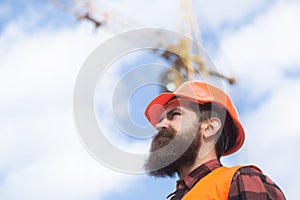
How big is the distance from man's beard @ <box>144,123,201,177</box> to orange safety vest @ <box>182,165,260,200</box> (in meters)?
0.43

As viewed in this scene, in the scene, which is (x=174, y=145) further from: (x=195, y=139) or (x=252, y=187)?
(x=252, y=187)

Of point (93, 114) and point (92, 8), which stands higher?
point (92, 8)

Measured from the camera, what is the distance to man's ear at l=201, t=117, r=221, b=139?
430 cm

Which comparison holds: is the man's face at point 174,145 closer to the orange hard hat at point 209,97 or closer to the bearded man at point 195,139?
the bearded man at point 195,139

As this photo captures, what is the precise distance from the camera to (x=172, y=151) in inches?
164

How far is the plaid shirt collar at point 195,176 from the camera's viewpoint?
400cm

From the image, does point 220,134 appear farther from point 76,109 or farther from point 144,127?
point 76,109

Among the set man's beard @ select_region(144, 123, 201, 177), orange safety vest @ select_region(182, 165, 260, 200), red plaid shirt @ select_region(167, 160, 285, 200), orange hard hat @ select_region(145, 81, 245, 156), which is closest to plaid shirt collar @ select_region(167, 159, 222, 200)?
man's beard @ select_region(144, 123, 201, 177)

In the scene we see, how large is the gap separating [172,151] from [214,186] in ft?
2.39

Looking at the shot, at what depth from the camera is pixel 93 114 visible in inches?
159

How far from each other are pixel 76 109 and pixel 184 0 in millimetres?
38639

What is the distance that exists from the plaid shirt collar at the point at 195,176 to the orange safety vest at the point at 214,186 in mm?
234

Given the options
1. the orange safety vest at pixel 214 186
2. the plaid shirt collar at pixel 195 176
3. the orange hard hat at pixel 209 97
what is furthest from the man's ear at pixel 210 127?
the orange safety vest at pixel 214 186

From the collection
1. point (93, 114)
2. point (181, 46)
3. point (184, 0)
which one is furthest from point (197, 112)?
point (184, 0)
